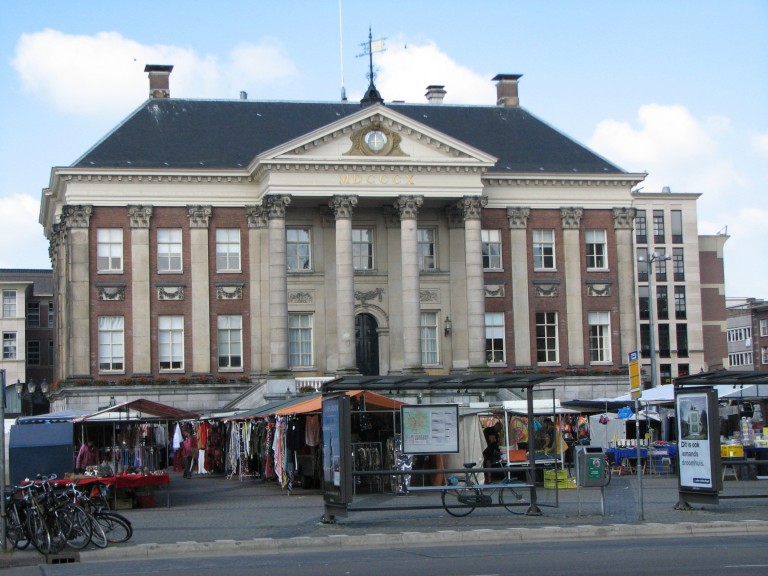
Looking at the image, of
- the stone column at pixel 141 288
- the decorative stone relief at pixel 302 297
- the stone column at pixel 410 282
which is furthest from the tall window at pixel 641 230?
the stone column at pixel 141 288

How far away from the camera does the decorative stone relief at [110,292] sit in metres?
56.5

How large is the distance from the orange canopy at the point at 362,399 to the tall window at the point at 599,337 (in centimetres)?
2830

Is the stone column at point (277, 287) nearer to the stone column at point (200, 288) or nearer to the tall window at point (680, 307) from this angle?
the stone column at point (200, 288)

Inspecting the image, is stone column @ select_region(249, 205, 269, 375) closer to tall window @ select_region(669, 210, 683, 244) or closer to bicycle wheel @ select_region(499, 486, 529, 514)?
bicycle wheel @ select_region(499, 486, 529, 514)

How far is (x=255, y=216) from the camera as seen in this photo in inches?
2283

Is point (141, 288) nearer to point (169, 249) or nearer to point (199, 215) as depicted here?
point (169, 249)

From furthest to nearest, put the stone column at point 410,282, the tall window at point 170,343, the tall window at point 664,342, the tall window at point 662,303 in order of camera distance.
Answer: the tall window at point 662,303, the tall window at point 664,342, the tall window at point 170,343, the stone column at point 410,282

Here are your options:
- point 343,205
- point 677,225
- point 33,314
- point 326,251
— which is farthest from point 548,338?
point 33,314

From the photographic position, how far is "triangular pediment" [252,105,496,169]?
2186 inches

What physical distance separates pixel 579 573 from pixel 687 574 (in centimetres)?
136

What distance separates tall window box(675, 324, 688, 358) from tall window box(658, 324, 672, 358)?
0.95 meters

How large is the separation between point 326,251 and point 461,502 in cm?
3300

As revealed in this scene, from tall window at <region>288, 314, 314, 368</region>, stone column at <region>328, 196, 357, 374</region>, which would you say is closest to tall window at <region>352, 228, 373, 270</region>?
stone column at <region>328, 196, 357, 374</region>

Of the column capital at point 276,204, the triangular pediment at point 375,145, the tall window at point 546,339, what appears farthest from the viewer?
the tall window at point 546,339
